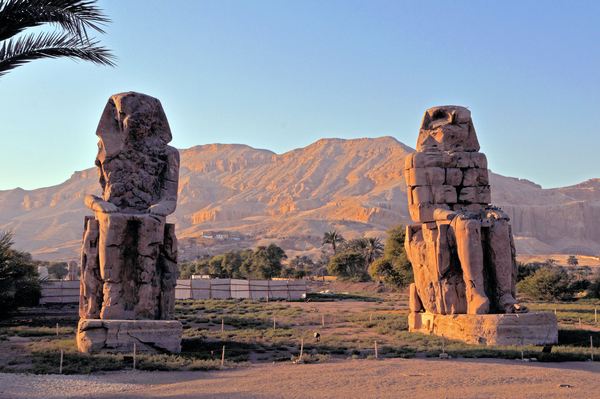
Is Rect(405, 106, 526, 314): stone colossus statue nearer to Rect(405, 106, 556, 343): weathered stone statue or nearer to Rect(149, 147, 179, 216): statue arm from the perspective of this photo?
Rect(405, 106, 556, 343): weathered stone statue

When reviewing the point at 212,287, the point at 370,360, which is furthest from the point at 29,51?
the point at 212,287

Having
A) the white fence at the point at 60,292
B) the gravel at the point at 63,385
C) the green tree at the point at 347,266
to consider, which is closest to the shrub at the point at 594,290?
the green tree at the point at 347,266

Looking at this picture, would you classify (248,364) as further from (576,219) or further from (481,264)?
(576,219)

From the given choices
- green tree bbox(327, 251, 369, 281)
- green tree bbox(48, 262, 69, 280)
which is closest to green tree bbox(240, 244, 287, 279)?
green tree bbox(327, 251, 369, 281)

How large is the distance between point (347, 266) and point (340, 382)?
38.5m

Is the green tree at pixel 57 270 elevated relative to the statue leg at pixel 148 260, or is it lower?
elevated

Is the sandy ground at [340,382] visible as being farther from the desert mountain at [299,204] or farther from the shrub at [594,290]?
the desert mountain at [299,204]

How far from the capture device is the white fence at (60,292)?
2395 centimetres

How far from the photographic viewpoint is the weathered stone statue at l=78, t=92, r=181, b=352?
9.32 metres

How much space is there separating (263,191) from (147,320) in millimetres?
145865

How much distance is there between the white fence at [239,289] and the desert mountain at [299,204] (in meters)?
57.9

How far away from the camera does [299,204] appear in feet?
Answer: 433

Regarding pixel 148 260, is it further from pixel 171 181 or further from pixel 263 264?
pixel 263 264

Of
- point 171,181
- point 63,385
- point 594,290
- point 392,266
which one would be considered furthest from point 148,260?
point 392,266
